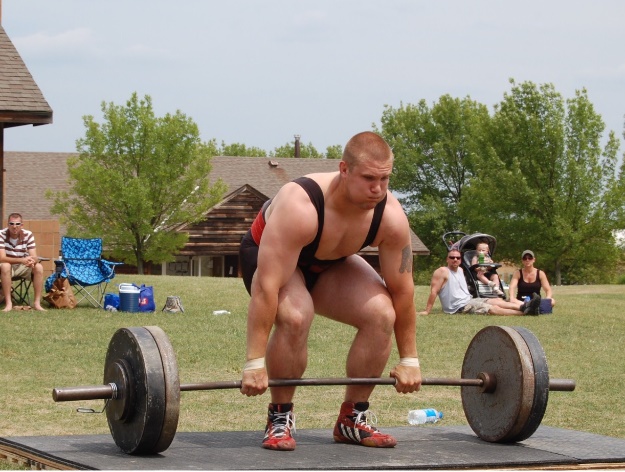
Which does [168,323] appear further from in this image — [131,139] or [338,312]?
[131,139]

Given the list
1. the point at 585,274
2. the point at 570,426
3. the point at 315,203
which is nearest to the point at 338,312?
the point at 315,203

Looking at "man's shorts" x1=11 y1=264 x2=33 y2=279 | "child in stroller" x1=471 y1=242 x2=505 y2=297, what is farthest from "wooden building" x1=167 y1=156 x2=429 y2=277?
"man's shorts" x1=11 y1=264 x2=33 y2=279

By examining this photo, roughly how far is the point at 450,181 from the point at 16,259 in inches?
2341

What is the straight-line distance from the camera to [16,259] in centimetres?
1566

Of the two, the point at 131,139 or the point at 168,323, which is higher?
the point at 131,139

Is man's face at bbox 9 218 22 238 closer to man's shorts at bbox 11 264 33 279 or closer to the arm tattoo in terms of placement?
man's shorts at bbox 11 264 33 279

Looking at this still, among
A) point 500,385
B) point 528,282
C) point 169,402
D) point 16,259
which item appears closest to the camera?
point 169,402

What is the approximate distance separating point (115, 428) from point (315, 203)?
5.07 feet

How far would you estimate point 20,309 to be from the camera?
1578cm

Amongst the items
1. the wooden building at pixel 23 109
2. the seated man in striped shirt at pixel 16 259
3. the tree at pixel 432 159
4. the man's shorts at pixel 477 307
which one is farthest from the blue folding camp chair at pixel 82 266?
the tree at pixel 432 159

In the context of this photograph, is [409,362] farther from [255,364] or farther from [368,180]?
[368,180]

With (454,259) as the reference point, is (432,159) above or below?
above

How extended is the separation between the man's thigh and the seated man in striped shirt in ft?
33.4

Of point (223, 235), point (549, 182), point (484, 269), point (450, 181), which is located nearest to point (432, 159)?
point (450, 181)
